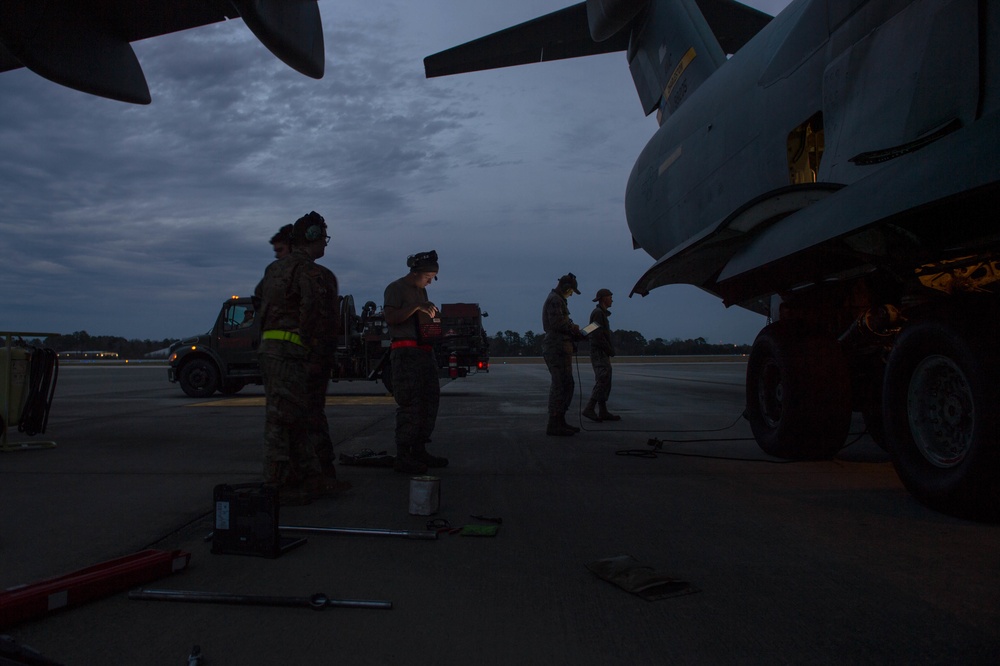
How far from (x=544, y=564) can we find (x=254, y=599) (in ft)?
4.14

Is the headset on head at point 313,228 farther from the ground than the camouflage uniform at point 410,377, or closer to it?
farther from the ground

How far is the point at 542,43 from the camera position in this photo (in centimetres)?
976

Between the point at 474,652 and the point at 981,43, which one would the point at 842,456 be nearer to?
the point at 981,43

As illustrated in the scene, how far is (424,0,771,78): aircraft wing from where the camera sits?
927 centimetres

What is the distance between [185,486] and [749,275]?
4.32 metres

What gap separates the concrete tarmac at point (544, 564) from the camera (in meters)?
2.21

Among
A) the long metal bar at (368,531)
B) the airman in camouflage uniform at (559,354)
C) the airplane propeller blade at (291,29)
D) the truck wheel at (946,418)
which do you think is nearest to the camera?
the airplane propeller blade at (291,29)

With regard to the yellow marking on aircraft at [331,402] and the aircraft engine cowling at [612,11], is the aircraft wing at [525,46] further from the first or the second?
the yellow marking on aircraft at [331,402]

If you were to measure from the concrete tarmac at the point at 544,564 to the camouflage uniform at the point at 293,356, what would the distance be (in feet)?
1.24

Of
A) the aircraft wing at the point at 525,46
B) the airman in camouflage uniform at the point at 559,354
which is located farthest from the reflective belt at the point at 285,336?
the aircraft wing at the point at 525,46

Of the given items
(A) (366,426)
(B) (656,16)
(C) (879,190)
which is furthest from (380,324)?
(C) (879,190)

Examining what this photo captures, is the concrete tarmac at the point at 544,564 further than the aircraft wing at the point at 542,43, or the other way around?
the aircraft wing at the point at 542,43

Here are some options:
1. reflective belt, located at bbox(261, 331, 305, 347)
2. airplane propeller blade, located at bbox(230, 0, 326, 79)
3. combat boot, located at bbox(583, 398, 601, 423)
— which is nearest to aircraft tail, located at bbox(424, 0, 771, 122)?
combat boot, located at bbox(583, 398, 601, 423)

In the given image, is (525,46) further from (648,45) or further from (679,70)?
(679,70)
